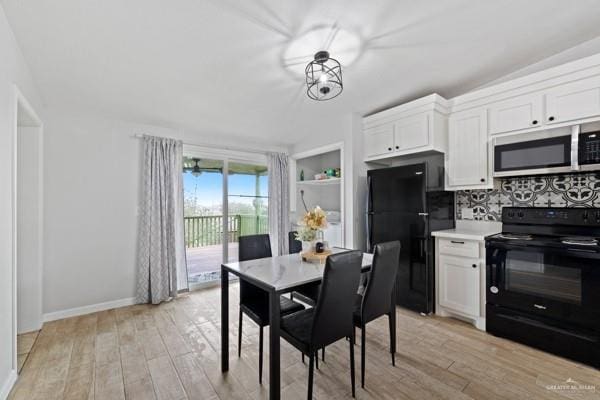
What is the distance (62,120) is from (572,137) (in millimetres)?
5072

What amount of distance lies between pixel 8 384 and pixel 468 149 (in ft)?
14.1

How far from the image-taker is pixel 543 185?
102 inches

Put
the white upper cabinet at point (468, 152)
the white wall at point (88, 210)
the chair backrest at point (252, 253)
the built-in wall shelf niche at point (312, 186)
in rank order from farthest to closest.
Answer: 1. the built-in wall shelf niche at point (312, 186)
2. the white wall at point (88, 210)
3. the white upper cabinet at point (468, 152)
4. the chair backrest at point (252, 253)

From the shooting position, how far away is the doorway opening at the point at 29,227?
8.58ft

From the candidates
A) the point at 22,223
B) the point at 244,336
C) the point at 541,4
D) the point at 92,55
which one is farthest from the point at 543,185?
the point at 22,223

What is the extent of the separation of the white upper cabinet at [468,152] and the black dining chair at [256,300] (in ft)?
7.12

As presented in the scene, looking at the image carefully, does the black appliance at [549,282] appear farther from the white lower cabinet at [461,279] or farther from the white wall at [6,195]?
the white wall at [6,195]

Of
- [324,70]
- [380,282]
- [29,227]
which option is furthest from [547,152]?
[29,227]

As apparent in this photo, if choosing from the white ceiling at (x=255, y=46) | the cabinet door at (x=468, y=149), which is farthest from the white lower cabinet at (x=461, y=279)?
the white ceiling at (x=255, y=46)

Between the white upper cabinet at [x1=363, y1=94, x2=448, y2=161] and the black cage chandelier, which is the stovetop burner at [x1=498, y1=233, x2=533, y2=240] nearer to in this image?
the white upper cabinet at [x1=363, y1=94, x2=448, y2=161]

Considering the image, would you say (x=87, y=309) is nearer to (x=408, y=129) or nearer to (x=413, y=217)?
(x=413, y=217)

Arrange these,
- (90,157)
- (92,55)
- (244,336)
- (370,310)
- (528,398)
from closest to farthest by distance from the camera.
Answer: (528,398), (370,310), (92,55), (244,336), (90,157)

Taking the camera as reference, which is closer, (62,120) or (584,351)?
A: (584,351)

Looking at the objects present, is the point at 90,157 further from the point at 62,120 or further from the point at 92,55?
the point at 92,55
